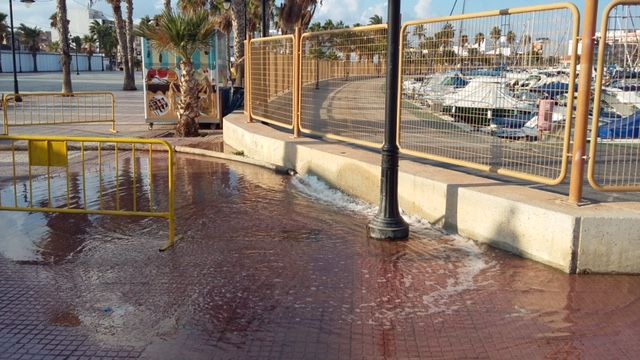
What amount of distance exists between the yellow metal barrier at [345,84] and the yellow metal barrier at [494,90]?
865 mm

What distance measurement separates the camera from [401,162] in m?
8.45

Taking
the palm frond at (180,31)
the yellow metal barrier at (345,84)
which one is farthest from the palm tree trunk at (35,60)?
the yellow metal barrier at (345,84)

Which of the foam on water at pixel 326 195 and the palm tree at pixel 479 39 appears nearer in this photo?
the palm tree at pixel 479 39

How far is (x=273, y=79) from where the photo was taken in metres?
12.4

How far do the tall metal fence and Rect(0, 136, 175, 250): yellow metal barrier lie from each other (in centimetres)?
318

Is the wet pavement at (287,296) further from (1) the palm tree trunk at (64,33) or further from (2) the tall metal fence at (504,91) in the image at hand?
(1) the palm tree trunk at (64,33)

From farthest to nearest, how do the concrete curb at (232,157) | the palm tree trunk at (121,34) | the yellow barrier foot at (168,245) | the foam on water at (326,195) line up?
the palm tree trunk at (121,34) → the concrete curb at (232,157) → the foam on water at (326,195) → the yellow barrier foot at (168,245)

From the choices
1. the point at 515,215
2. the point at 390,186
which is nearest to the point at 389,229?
the point at 390,186

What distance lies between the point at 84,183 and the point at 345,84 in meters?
4.24

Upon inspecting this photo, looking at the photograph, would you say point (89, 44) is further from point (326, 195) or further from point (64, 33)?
point (326, 195)

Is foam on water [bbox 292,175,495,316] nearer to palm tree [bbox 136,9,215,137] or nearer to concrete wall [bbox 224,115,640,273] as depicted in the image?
concrete wall [bbox 224,115,640,273]

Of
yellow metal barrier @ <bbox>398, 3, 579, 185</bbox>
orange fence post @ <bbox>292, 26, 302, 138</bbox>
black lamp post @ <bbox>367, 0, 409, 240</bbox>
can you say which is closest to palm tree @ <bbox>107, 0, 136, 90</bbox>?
orange fence post @ <bbox>292, 26, 302, 138</bbox>

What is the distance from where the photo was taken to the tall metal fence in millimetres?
5707

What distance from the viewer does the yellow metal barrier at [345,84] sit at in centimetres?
878
